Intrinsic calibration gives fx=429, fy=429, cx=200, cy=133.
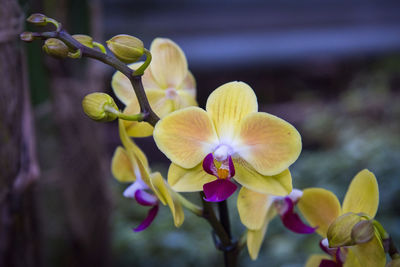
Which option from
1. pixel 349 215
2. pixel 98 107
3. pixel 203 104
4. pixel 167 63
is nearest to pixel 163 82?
pixel 167 63

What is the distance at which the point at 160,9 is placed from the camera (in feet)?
8.58

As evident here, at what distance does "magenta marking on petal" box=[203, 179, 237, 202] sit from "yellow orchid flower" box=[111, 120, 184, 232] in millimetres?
46

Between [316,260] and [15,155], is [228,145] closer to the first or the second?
[316,260]

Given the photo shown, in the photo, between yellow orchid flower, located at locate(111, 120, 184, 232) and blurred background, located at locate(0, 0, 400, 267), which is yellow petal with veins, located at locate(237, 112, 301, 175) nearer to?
yellow orchid flower, located at locate(111, 120, 184, 232)

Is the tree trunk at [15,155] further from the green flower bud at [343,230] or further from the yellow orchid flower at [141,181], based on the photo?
the green flower bud at [343,230]

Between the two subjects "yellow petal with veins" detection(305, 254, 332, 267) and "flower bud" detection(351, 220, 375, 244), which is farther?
"yellow petal with veins" detection(305, 254, 332, 267)

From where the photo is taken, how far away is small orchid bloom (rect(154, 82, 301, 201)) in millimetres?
388

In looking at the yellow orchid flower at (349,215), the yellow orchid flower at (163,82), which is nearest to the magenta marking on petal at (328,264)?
the yellow orchid flower at (349,215)

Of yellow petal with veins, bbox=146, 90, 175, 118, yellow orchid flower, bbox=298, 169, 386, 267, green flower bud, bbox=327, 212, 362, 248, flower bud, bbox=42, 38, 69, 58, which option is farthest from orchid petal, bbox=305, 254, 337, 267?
flower bud, bbox=42, 38, 69, 58

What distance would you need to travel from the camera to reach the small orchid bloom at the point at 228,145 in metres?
0.39

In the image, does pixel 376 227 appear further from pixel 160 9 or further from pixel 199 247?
pixel 160 9

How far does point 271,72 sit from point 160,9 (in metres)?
1.07

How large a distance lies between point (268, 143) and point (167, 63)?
0.15 m

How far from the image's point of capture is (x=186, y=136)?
1.36ft
